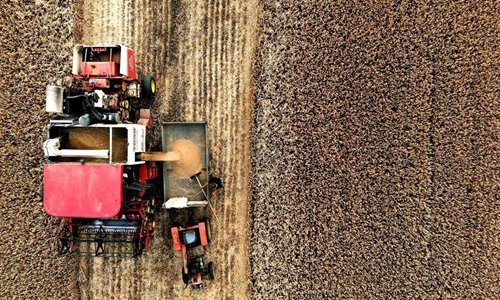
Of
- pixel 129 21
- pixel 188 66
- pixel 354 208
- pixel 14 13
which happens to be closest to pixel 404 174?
pixel 354 208

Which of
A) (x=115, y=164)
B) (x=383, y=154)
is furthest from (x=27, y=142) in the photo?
(x=383, y=154)

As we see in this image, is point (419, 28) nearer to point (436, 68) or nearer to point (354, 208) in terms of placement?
point (436, 68)

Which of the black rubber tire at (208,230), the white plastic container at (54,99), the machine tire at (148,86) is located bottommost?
the black rubber tire at (208,230)

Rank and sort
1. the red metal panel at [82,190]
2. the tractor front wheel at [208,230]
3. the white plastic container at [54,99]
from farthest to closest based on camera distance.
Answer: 1. the tractor front wheel at [208,230]
2. the white plastic container at [54,99]
3. the red metal panel at [82,190]

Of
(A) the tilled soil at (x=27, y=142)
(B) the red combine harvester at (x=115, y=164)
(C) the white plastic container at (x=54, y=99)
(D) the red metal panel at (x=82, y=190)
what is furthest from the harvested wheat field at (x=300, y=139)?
(D) the red metal panel at (x=82, y=190)

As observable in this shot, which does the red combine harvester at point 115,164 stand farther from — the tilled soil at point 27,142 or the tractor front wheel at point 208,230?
the tilled soil at point 27,142

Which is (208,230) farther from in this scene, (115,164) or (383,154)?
(383,154)

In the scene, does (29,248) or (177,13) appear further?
(177,13)
